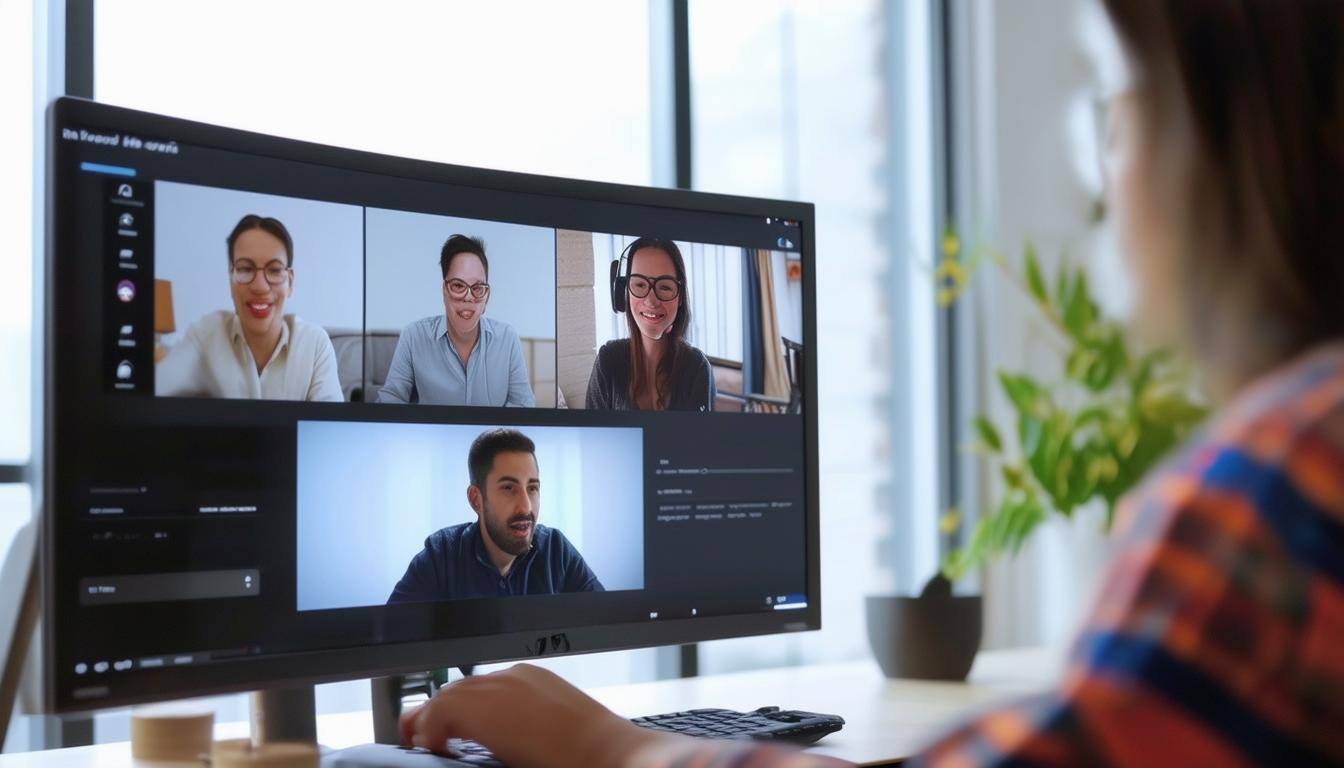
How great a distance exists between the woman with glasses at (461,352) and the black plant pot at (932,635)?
2.48 feet

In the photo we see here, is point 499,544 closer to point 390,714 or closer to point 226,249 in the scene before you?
point 390,714

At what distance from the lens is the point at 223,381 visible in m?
0.96

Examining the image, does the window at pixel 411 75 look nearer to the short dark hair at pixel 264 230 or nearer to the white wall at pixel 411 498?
the white wall at pixel 411 498

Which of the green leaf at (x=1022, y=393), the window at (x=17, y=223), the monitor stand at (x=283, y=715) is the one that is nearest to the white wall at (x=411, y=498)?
the monitor stand at (x=283, y=715)

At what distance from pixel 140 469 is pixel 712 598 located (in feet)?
1.85

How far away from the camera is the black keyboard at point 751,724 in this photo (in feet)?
3.48

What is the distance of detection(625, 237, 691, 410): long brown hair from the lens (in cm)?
121

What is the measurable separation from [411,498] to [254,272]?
0.74 feet

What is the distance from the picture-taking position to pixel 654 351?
4.01 ft

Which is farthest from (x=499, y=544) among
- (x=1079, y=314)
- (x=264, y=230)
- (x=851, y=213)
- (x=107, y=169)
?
(x=851, y=213)

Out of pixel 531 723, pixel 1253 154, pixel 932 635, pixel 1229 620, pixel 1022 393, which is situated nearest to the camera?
pixel 1229 620

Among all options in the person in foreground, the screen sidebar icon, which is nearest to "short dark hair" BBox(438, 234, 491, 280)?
the screen sidebar icon

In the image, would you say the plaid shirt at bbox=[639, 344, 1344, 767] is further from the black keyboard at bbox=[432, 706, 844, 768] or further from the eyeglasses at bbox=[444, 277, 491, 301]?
the eyeglasses at bbox=[444, 277, 491, 301]

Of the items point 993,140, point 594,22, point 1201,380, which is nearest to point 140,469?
point 1201,380
